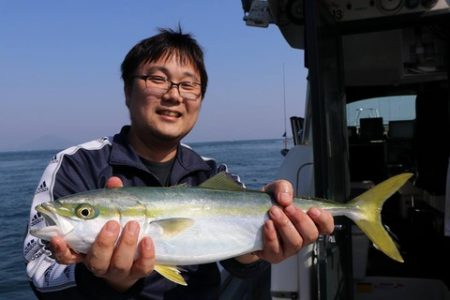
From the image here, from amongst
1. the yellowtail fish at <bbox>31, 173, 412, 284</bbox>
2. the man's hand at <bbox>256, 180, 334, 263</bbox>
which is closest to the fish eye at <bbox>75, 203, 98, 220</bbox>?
the yellowtail fish at <bbox>31, 173, 412, 284</bbox>

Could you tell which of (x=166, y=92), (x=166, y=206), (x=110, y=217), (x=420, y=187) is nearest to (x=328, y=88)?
(x=166, y=92)

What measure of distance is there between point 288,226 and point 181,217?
23.0 inches

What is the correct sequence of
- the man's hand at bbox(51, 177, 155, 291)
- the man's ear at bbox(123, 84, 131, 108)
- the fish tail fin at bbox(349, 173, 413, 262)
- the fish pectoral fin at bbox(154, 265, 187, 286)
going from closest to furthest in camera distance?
the man's hand at bbox(51, 177, 155, 291) < the fish pectoral fin at bbox(154, 265, 187, 286) < the fish tail fin at bbox(349, 173, 413, 262) < the man's ear at bbox(123, 84, 131, 108)

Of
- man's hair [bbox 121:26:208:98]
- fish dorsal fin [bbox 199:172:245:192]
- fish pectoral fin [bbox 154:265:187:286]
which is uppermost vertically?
man's hair [bbox 121:26:208:98]

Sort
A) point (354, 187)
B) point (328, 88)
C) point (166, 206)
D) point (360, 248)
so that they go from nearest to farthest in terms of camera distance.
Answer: point (166, 206) → point (328, 88) → point (360, 248) → point (354, 187)

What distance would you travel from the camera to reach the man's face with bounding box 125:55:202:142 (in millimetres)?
2613

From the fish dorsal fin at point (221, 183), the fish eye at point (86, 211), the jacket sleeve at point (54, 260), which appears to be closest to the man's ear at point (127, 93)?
the jacket sleeve at point (54, 260)

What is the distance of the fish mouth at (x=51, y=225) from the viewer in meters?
2.07

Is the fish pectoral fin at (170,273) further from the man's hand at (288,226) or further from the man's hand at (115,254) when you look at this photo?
the man's hand at (288,226)

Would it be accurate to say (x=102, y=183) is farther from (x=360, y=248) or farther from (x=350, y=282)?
(x=360, y=248)

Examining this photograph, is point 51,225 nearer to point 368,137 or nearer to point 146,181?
point 146,181

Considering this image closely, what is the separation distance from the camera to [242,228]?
Answer: 8.04ft

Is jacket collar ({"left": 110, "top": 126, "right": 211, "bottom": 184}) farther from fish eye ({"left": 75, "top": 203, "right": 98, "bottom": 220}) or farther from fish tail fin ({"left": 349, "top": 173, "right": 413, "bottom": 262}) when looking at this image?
fish tail fin ({"left": 349, "top": 173, "right": 413, "bottom": 262})

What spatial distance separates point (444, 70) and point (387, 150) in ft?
12.1
